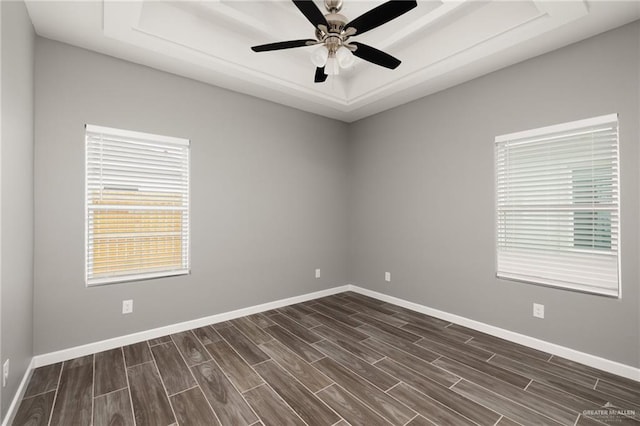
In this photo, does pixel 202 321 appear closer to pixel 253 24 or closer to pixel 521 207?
A: pixel 253 24

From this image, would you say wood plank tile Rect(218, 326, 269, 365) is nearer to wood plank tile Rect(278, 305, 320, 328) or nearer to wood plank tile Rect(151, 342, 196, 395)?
wood plank tile Rect(151, 342, 196, 395)

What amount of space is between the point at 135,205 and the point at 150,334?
4.26 ft

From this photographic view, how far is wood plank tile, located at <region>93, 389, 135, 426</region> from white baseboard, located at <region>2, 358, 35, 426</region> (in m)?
0.41

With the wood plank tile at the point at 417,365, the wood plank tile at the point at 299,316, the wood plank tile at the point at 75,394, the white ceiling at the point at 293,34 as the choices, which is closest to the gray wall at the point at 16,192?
the wood plank tile at the point at 75,394

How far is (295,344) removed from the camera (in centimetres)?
289

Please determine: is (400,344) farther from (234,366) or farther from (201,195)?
(201,195)

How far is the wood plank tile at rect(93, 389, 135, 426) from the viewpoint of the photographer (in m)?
1.82

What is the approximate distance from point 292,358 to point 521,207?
8.59 feet

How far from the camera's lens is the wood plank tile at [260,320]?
338 centimetres

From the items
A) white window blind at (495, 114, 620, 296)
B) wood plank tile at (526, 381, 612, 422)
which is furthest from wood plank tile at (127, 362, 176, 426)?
white window blind at (495, 114, 620, 296)

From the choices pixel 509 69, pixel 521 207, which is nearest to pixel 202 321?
pixel 521 207

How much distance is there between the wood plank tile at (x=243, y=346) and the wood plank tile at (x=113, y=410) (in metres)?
0.89

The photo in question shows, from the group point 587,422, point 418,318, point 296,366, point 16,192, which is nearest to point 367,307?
point 418,318

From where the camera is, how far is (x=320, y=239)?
4457 mm
